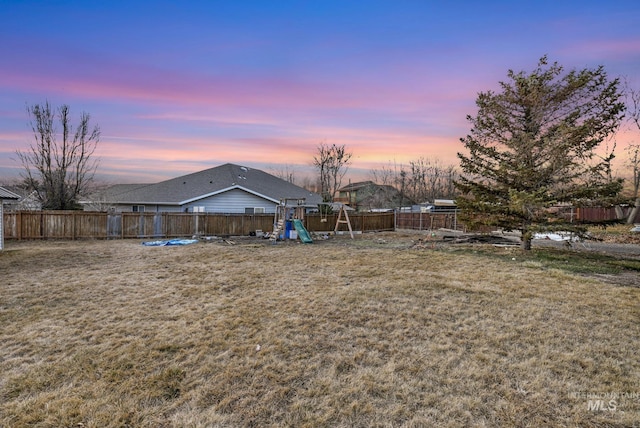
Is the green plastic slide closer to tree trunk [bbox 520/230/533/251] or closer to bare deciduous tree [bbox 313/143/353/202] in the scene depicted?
tree trunk [bbox 520/230/533/251]

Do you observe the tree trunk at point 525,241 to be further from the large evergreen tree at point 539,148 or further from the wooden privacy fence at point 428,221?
the wooden privacy fence at point 428,221

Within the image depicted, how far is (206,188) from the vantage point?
2059cm

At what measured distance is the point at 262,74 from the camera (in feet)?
44.3

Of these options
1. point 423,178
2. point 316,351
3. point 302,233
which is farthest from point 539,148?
point 423,178

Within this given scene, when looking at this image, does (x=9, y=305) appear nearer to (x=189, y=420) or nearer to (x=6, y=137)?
(x=189, y=420)

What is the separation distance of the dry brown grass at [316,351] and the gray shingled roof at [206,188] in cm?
1346

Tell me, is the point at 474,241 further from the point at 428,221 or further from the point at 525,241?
the point at 428,221

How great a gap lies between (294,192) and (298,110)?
7944 mm

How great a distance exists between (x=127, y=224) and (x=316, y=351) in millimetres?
16393

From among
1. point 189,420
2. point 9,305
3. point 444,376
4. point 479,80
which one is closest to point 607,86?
point 479,80

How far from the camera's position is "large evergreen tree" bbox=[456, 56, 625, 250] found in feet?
30.5

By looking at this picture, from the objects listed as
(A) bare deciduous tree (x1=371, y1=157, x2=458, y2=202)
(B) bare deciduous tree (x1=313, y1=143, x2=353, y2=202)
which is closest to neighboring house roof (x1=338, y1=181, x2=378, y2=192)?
(A) bare deciduous tree (x1=371, y1=157, x2=458, y2=202)

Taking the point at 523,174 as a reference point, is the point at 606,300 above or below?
below

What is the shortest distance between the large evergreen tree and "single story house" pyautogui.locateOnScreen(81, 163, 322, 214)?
12.2 meters
